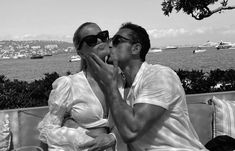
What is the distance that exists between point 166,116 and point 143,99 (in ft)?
0.78

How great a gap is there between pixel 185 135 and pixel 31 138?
2806 millimetres

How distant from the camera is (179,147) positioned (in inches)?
91.8

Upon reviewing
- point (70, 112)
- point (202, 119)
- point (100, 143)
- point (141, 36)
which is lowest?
point (202, 119)

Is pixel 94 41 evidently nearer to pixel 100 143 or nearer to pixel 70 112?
pixel 70 112

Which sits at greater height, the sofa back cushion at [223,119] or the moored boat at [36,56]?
the sofa back cushion at [223,119]

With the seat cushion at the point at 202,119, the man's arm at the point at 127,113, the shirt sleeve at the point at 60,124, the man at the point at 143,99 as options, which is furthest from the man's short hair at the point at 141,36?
the seat cushion at the point at 202,119

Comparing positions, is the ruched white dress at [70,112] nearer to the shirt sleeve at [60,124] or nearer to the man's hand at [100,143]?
the shirt sleeve at [60,124]

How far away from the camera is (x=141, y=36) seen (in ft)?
8.05

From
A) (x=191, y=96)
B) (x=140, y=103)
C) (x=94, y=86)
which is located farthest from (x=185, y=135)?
(x=191, y=96)

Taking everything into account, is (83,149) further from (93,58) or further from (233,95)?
(233,95)

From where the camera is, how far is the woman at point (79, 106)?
2850 mm

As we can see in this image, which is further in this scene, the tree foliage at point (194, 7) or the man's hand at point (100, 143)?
the tree foliage at point (194, 7)

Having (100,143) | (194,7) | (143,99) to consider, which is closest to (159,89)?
(143,99)

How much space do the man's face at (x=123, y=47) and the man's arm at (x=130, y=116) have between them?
0.35 meters
